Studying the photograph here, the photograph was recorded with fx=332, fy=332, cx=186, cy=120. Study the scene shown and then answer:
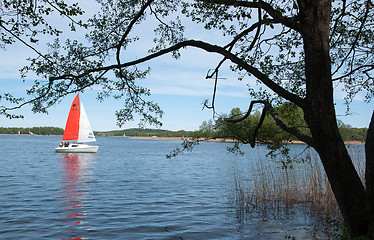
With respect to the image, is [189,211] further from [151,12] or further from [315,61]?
[315,61]

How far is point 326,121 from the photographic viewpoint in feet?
17.7

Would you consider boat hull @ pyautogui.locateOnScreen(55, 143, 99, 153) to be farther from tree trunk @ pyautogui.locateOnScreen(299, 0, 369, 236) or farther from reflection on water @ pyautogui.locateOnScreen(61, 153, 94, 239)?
tree trunk @ pyautogui.locateOnScreen(299, 0, 369, 236)

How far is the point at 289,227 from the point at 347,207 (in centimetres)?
500

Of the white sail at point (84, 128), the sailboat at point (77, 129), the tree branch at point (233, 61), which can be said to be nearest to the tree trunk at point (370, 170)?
the tree branch at point (233, 61)

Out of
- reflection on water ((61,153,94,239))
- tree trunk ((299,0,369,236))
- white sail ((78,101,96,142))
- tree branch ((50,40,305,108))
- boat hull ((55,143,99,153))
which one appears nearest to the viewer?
tree trunk ((299,0,369,236))

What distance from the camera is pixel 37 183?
21406mm

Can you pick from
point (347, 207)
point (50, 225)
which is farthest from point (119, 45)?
point (50, 225)

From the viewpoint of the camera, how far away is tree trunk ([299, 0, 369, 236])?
5371 millimetres

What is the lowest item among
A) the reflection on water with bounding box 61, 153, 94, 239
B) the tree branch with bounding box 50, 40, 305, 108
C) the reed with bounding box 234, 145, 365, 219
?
the reflection on water with bounding box 61, 153, 94, 239

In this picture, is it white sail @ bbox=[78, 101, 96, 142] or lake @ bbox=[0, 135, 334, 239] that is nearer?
lake @ bbox=[0, 135, 334, 239]

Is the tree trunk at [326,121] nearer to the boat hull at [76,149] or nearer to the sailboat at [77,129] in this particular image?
the sailboat at [77,129]

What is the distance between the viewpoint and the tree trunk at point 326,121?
17.6 ft

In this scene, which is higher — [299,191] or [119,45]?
[119,45]

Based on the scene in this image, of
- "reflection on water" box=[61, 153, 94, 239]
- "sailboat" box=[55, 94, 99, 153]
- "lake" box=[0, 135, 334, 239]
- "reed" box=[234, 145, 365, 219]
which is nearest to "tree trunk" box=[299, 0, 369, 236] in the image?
"lake" box=[0, 135, 334, 239]
